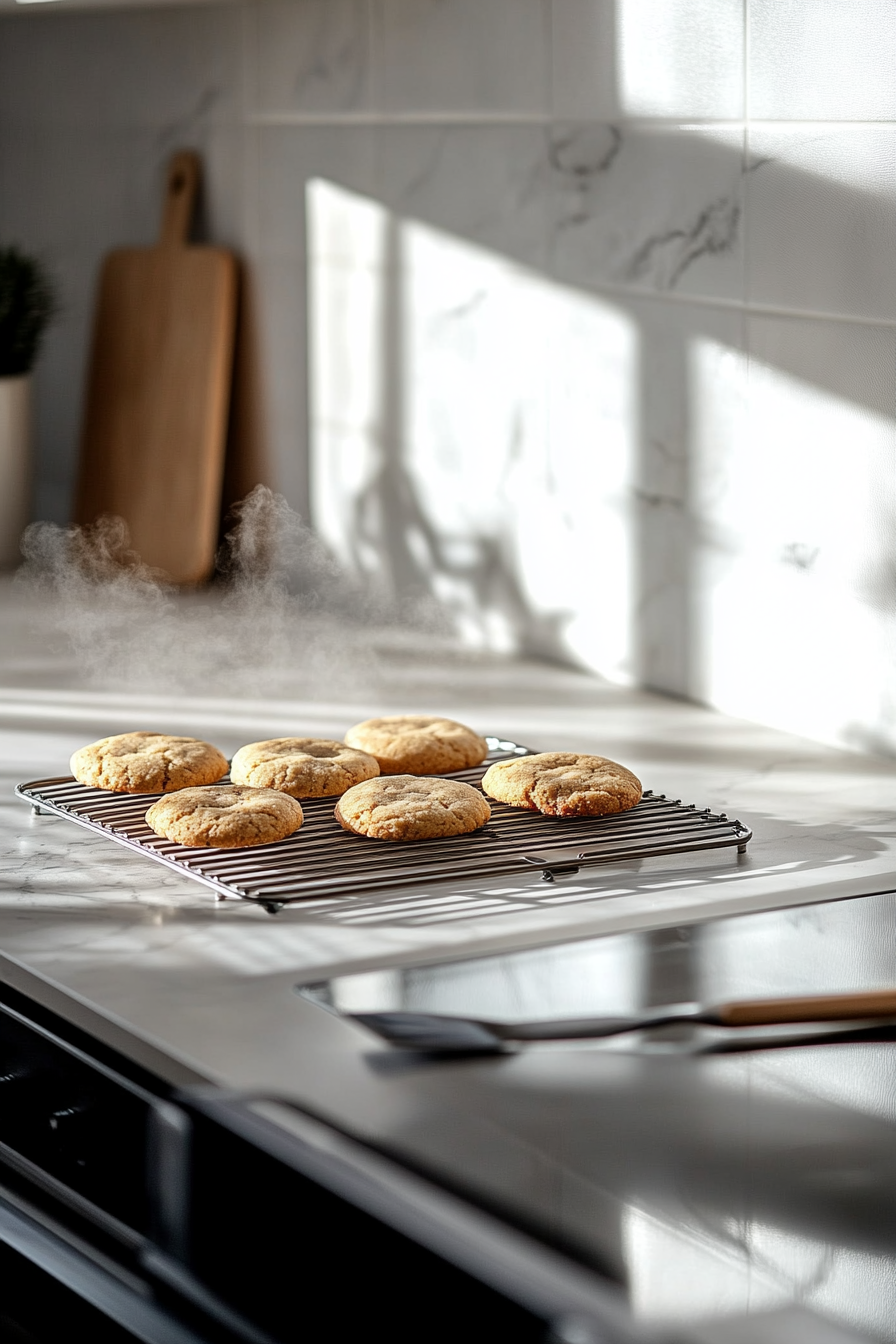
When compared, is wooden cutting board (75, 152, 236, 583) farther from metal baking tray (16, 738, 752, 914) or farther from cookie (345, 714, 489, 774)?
metal baking tray (16, 738, 752, 914)

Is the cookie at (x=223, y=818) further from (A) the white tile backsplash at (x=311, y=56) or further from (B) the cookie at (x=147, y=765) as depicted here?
(A) the white tile backsplash at (x=311, y=56)

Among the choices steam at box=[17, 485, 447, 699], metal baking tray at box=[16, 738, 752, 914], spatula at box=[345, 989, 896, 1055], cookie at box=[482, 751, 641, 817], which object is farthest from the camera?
Answer: steam at box=[17, 485, 447, 699]

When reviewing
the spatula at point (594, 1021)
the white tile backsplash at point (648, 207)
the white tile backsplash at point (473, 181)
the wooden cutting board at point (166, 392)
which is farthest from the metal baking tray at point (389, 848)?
the wooden cutting board at point (166, 392)

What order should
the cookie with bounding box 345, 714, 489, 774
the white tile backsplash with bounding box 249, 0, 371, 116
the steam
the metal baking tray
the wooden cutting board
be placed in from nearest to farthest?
the metal baking tray
the cookie with bounding box 345, 714, 489, 774
the steam
the white tile backsplash with bounding box 249, 0, 371, 116
the wooden cutting board

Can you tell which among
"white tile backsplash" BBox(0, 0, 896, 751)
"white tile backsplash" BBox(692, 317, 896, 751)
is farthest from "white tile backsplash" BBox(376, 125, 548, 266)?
"white tile backsplash" BBox(692, 317, 896, 751)

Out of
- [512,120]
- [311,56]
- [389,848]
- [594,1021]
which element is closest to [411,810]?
[389,848]

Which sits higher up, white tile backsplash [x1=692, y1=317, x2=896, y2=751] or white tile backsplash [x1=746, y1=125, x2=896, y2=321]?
white tile backsplash [x1=746, y1=125, x2=896, y2=321]

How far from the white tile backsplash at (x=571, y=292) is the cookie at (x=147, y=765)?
50 centimetres

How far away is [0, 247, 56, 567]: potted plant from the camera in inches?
84.0

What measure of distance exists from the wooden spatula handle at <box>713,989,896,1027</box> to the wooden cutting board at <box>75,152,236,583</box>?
136cm

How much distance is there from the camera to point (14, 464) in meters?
2.19

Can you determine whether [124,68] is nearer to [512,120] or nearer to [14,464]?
[14,464]

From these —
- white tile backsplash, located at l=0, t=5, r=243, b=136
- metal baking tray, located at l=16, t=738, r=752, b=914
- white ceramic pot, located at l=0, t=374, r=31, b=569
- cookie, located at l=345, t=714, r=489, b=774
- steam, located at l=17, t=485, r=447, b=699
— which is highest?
white tile backsplash, located at l=0, t=5, r=243, b=136

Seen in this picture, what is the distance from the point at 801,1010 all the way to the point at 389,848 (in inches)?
12.5
